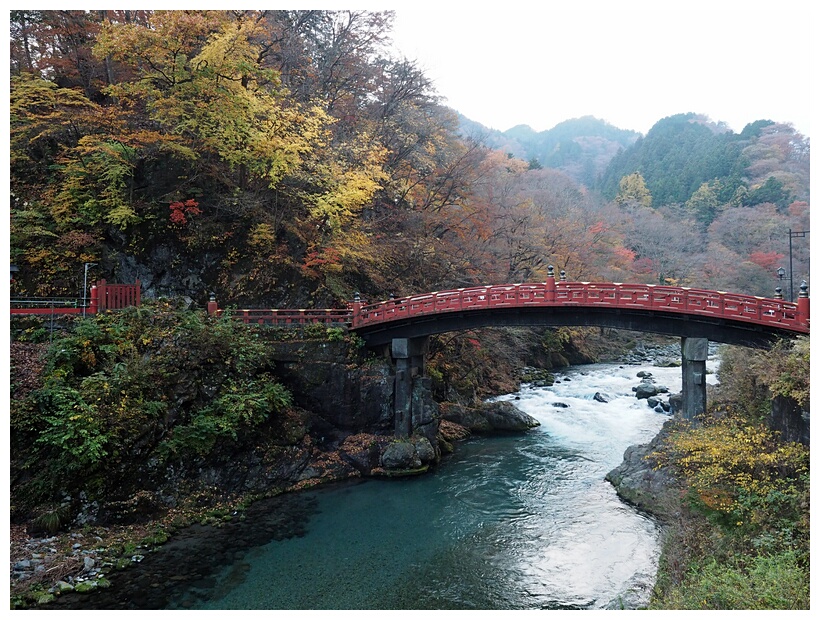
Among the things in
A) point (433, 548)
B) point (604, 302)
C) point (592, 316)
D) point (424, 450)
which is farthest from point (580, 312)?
point (433, 548)

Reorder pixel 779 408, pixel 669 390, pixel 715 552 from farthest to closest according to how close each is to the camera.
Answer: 1. pixel 669 390
2. pixel 779 408
3. pixel 715 552

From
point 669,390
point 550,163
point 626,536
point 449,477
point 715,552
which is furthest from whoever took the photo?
point 550,163

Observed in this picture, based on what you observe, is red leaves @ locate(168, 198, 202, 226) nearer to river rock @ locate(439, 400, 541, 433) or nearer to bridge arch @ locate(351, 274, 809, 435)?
bridge arch @ locate(351, 274, 809, 435)

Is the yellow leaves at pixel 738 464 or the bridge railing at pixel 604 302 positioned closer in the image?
the yellow leaves at pixel 738 464

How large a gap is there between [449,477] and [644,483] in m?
6.38

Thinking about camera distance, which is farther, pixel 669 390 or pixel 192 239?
pixel 669 390

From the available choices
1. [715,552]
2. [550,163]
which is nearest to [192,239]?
[715,552]

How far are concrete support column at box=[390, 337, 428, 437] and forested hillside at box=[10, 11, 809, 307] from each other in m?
4.39

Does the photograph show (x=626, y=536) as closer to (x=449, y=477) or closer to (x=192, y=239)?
(x=449, y=477)

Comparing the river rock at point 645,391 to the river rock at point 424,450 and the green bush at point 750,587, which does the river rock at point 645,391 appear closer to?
the river rock at point 424,450

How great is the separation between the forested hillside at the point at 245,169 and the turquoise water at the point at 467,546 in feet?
31.5

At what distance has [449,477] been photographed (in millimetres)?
18734

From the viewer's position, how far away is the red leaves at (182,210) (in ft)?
73.2

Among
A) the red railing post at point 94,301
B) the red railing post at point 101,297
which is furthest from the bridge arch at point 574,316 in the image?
the red railing post at point 94,301
